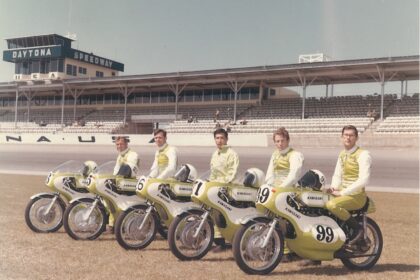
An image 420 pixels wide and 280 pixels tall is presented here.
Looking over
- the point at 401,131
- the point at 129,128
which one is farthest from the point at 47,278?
the point at 129,128

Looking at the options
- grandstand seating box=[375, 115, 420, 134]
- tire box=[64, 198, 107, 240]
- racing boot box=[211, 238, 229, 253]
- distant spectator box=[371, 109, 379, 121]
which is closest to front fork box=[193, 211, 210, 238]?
racing boot box=[211, 238, 229, 253]

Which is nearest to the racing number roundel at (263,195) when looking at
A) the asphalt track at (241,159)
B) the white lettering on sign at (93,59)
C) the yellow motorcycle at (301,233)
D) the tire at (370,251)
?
the yellow motorcycle at (301,233)

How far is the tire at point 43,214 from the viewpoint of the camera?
8.11m

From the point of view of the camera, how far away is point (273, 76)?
1475 inches

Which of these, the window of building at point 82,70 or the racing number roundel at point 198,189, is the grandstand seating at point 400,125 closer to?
the racing number roundel at point 198,189

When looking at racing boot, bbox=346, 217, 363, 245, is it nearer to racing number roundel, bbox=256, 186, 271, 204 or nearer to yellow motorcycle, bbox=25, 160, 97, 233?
racing number roundel, bbox=256, 186, 271, 204

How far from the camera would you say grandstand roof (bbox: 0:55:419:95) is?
106 feet

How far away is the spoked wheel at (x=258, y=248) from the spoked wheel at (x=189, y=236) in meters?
0.90

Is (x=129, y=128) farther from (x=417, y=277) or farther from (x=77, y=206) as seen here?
(x=417, y=277)

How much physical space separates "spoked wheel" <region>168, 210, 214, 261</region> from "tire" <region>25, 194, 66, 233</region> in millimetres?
2876

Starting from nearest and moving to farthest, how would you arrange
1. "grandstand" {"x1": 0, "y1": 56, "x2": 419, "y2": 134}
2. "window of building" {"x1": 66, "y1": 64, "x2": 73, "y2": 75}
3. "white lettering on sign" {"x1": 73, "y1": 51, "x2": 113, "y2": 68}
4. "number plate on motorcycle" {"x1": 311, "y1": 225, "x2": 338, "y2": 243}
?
"number plate on motorcycle" {"x1": 311, "y1": 225, "x2": 338, "y2": 243} < "grandstand" {"x1": 0, "y1": 56, "x2": 419, "y2": 134} < "window of building" {"x1": 66, "y1": 64, "x2": 73, "y2": 75} < "white lettering on sign" {"x1": 73, "y1": 51, "x2": 113, "y2": 68}

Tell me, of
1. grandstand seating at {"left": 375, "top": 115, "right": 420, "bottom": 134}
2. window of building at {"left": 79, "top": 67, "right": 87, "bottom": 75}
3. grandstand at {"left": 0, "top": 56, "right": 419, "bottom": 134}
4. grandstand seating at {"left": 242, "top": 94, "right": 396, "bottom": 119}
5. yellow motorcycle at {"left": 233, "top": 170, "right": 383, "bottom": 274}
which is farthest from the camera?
window of building at {"left": 79, "top": 67, "right": 87, "bottom": 75}

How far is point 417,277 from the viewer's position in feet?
19.3

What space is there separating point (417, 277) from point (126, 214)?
411 centimetres
